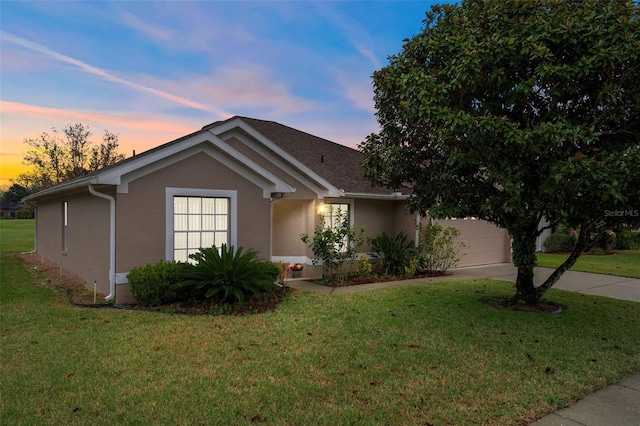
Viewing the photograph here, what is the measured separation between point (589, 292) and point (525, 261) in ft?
12.5

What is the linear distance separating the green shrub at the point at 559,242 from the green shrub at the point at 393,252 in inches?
487

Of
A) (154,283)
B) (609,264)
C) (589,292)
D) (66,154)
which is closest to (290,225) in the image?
(154,283)

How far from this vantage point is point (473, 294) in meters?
9.84

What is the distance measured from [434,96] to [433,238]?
7.43 meters

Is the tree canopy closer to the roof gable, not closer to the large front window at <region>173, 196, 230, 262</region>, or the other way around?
the roof gable

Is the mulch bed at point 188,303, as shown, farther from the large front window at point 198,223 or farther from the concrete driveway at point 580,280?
the concrete driveway at point 580,280

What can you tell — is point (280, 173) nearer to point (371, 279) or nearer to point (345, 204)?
point (345, 204)

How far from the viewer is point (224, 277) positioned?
7.90m

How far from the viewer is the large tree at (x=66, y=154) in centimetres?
3700

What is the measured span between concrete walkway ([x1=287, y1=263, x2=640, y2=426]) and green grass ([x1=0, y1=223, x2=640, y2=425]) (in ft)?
0.53

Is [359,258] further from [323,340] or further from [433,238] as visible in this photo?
[323,340]

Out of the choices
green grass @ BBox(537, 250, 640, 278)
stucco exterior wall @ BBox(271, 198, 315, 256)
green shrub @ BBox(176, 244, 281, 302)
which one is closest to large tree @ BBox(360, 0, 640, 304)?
green shrub @ BBox(176, 244, 281, 302)

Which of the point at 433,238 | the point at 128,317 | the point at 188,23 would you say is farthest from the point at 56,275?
the point at 433,238

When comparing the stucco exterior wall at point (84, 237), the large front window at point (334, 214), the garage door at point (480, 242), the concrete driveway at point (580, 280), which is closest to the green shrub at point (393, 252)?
the large front window at point (334, 214)
